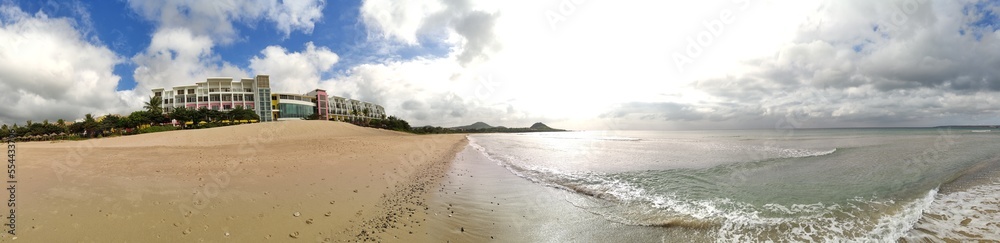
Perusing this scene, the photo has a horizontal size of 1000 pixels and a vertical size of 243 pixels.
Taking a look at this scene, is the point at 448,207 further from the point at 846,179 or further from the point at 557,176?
the point at 846,179

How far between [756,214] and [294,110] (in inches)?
3612

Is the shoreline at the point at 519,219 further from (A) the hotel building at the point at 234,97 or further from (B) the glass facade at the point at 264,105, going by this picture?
(B) the glass facade at the point at 264,105

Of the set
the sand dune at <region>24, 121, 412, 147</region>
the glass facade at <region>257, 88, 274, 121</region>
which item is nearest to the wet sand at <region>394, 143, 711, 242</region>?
the sand dune at <region>24, 121, 412, 147</region>

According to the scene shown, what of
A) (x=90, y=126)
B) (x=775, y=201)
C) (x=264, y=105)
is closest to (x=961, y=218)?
(x=775, y=201)

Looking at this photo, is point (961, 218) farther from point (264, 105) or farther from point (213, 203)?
point (264, 105)

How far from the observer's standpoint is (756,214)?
8.33 m

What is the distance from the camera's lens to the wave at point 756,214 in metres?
6.96

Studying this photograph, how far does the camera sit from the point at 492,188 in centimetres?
1162

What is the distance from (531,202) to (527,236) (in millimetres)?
2875

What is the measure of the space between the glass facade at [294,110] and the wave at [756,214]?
85640mm

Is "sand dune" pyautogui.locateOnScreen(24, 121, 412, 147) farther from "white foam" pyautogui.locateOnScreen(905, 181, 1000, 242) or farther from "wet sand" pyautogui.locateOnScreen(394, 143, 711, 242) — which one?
"white foam" pyautogui.locateOnScreen(905, 181, 1000, 242)

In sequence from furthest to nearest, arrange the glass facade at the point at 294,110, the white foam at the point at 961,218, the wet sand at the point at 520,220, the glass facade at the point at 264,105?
the glass facade at the point at 294,110 → the glass facade at the point at 264,105 → the white foam at the point at 961,218 → the wet sand at the point at 520,220

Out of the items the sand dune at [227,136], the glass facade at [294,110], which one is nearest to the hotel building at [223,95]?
the glass facade at [294,110]

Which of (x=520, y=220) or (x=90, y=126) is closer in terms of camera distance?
(x=520, y=220)
